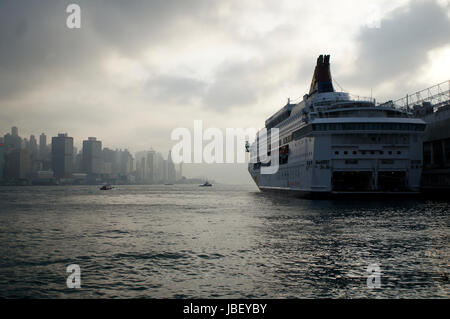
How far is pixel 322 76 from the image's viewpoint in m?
83.3

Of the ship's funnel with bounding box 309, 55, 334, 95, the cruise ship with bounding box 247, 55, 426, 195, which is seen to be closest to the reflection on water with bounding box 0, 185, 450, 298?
the cruise ship with bounding box 247, 55, 426, 195

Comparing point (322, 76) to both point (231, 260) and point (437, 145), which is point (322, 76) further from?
point (231, 260)

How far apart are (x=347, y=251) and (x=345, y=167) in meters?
38.2

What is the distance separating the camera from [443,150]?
7150 centimetres

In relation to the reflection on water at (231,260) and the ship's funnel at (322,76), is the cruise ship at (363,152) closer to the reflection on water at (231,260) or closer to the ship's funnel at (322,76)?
the ship's funnel at (322,76)

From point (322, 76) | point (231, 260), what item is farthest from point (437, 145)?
point (231, 260)

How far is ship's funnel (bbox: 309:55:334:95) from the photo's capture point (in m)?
82.4

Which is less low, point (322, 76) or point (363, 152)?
point (322, 76)

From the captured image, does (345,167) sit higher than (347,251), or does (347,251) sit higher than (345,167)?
(345,167)
